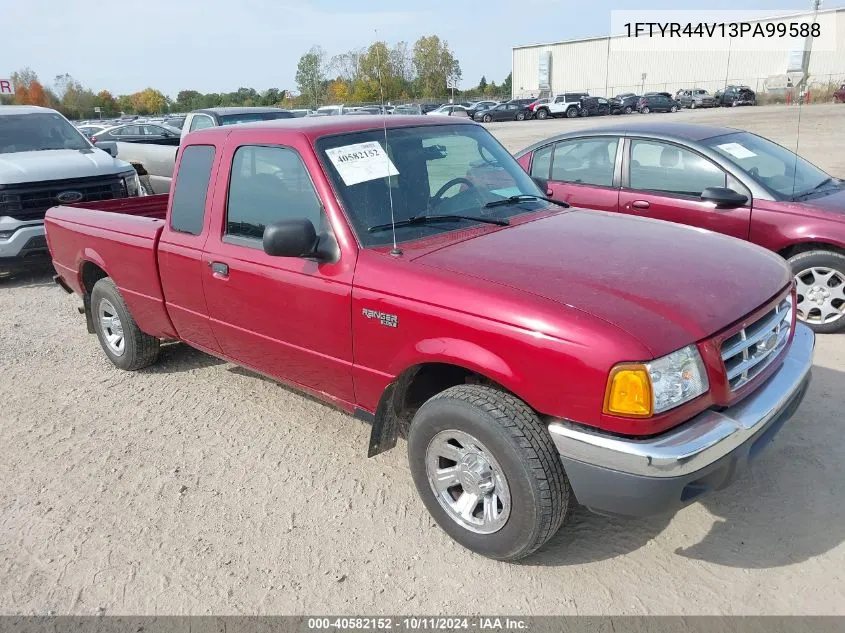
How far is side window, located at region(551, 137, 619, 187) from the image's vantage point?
623 centimetres

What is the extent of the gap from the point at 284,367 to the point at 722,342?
7.55 feet

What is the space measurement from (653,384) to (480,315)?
719 millimetres

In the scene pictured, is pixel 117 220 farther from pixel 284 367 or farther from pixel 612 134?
pixel 612 134

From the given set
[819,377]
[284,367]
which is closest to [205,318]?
[284,367]

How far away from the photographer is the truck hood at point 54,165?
8055 mm

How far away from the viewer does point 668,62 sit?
7031 cm

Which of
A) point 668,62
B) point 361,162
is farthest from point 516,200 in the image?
point 668,62

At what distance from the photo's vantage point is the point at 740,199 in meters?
5.38

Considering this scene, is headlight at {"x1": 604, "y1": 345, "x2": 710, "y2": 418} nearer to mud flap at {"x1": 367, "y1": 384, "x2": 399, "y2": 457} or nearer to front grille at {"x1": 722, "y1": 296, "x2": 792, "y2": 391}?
front grille at {"x1": 722, "y1": 296, "x2": 792, "y2": 391}

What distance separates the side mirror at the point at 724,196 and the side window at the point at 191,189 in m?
3.85

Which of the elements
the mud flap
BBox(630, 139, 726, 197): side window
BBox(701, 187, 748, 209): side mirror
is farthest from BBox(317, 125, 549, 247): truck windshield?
BBox(630, 139, 726, 197): side window

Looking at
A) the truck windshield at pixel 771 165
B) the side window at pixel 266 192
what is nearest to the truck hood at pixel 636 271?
the side window at pixel 266 192

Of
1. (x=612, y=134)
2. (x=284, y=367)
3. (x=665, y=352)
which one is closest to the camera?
(x=665, y=352)

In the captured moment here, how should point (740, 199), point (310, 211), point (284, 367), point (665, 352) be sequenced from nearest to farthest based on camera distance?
point (665, 352), point (310, 211), point (284, 367), point (740, 199)
